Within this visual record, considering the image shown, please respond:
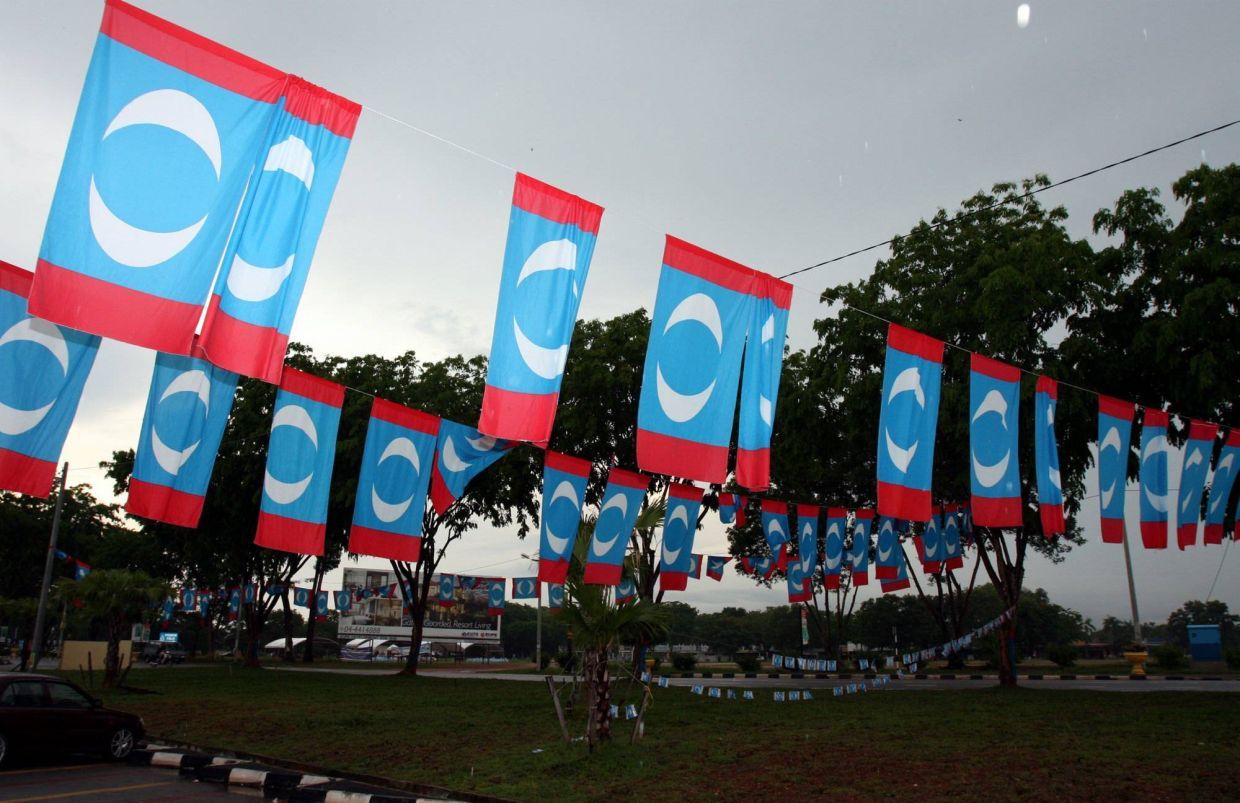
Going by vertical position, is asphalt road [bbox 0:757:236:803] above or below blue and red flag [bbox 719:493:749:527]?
below

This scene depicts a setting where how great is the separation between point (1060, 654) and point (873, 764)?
133 feet

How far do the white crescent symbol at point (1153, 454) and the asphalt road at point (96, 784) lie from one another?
56.1ft

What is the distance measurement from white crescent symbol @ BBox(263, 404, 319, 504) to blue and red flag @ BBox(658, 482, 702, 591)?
9.22 m

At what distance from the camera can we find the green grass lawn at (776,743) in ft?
29.2

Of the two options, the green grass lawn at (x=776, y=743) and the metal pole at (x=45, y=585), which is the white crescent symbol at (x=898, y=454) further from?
the metal pole at (x=45, y=585)

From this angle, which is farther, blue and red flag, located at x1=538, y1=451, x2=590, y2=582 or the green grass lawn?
blue and red flag, located at x1=538, y1=451, x2=590, y2=582

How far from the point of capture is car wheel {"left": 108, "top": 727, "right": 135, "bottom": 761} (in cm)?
1143

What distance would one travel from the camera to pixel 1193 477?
1684 cm

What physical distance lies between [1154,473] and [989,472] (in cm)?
574

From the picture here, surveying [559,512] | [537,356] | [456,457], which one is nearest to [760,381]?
[537,356]

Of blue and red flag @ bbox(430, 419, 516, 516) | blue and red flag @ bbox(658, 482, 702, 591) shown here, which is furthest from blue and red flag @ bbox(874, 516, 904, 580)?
blue and red flag @ bbox(430, 419, 516, 516)

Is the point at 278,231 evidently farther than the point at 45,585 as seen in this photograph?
No

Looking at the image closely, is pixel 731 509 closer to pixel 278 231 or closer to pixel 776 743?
pixel 776 743

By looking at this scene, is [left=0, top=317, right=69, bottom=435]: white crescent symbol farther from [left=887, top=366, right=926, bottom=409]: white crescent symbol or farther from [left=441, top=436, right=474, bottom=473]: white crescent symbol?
[left=887, top=366, right=926, bottom=409]: white crescent symbol
